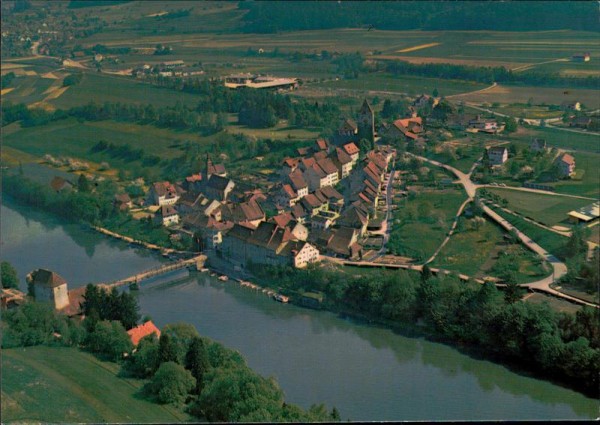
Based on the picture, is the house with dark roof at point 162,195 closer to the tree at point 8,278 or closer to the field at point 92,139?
the field at point 92,139

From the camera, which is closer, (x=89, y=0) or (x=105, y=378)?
(x=105, y=378)

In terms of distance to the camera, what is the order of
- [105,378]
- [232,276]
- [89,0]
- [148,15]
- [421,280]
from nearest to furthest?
[105,378]
[421,280]
[232,276]
[148,15]
[89,0]

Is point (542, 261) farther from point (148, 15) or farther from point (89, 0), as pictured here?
point (89, 0)

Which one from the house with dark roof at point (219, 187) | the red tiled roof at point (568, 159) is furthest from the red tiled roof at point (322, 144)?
the red tiled roof at point (568, 159)

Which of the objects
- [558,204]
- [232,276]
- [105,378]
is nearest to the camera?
[105,378]

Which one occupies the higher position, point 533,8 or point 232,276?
point 533,8

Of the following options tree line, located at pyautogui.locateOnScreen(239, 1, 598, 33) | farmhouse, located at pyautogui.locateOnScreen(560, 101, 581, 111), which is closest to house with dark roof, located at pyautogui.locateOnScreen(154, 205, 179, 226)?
tree line, located at pyautogui.locateOnScreen(239, 1, 598, 33)

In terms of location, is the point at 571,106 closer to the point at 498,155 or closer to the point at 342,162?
the point at 498,155

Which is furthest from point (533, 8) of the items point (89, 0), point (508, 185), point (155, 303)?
point (89, 0)
